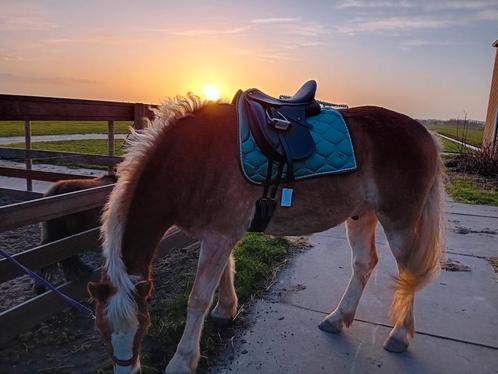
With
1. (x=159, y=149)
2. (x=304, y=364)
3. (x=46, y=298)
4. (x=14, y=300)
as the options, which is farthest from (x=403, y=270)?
(x=14, y=300)

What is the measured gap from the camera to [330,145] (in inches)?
105

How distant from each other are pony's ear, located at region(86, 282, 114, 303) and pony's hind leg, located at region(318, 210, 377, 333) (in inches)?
72.0

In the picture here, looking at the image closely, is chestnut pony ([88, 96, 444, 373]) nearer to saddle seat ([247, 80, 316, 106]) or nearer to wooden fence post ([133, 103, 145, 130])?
saddle seat ([247, 80, 316, 106])

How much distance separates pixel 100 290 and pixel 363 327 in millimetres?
2150

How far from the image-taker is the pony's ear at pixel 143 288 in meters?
1.92

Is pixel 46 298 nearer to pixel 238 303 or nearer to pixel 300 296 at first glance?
pixel 238 303

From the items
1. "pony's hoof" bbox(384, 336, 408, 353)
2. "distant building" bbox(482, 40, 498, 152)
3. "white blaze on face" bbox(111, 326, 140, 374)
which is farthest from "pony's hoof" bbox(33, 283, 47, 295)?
"distant building" bbox(482, 40, 498, 152)

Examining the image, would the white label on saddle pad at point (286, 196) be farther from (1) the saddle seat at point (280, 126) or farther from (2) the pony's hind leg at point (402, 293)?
(2) the pony's hind leg at point (402, 293)

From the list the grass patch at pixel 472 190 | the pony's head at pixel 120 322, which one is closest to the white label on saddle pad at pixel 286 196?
the pony's head at pixel 120 322

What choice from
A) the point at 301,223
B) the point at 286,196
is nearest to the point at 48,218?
the point at 286,196

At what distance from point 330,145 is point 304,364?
1.46 metres

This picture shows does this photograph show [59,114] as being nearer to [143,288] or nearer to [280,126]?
[280,126]

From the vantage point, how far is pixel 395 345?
287 cm

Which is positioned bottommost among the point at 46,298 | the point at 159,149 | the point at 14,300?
the point at 14,300
